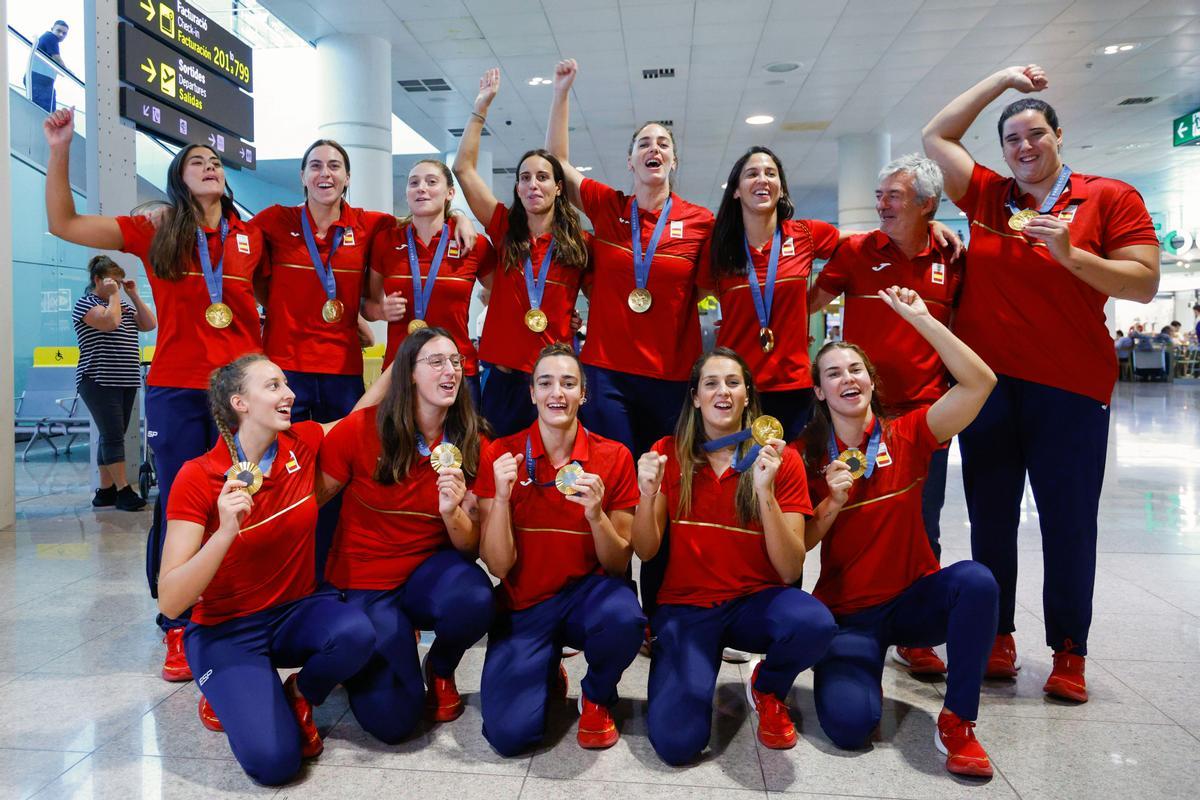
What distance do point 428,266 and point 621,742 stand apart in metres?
2.05

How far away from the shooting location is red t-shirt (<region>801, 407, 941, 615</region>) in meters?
2.80

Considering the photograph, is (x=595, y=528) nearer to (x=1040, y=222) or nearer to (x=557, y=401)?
(x=557, y=401)

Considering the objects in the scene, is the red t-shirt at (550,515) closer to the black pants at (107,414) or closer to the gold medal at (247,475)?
the gold medal at (247,475)

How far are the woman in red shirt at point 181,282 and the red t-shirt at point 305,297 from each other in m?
0.14

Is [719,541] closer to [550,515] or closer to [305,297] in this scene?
[550,515]

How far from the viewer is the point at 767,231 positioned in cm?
333

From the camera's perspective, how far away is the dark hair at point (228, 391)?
2.66 meters

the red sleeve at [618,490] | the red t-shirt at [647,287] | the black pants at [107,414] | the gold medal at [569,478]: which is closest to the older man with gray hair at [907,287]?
the red t-shirt at [647,287]

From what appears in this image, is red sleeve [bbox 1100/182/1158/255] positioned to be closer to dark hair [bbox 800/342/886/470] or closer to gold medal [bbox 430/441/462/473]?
dark hair [bbox 800/342/886/470]

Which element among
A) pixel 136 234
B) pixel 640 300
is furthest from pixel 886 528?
pixel 136 234

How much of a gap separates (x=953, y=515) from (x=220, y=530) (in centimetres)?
551

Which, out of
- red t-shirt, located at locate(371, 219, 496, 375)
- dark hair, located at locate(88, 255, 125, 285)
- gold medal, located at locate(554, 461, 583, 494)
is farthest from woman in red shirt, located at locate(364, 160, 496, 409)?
dark hair, located at locate(88, 255, 125, 285)

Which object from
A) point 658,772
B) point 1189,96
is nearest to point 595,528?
point 658,772

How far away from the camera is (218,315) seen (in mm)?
3260
